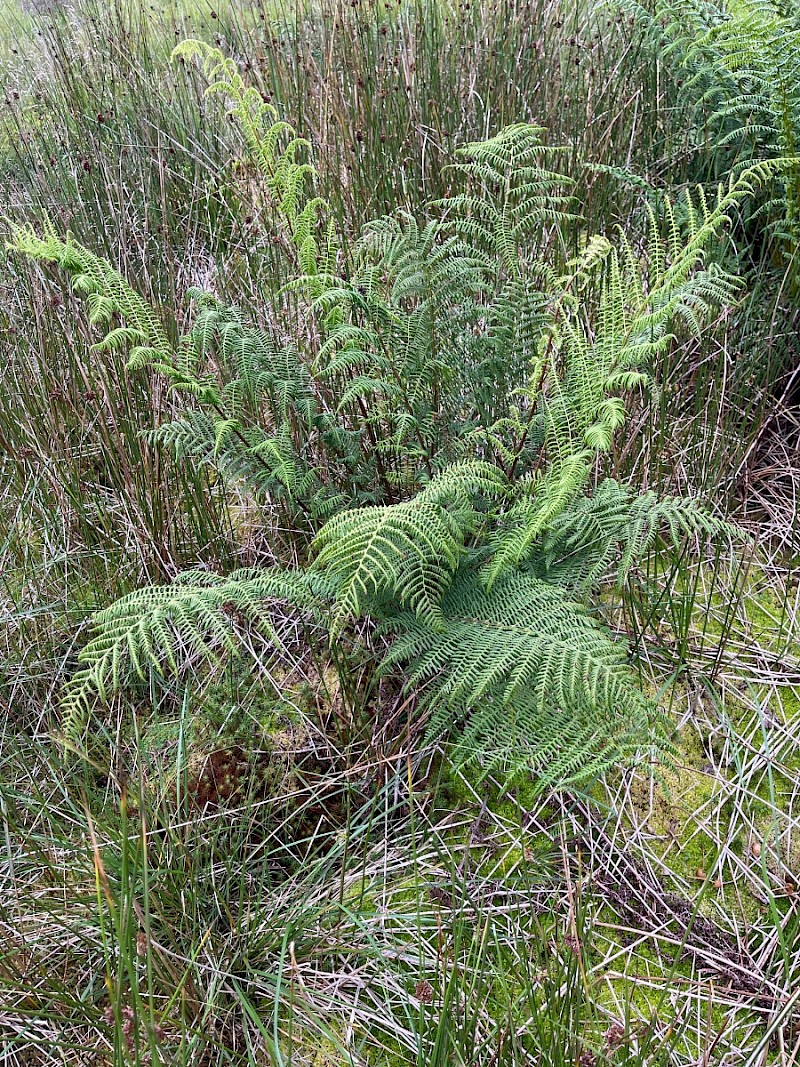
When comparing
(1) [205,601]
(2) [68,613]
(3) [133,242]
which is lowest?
(2) [68,613]

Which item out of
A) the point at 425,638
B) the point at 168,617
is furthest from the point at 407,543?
the point at 168,617

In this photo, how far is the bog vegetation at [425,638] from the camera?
1.35 m

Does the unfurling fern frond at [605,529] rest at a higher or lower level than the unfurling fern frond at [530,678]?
higher

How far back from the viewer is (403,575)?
4.96 feet

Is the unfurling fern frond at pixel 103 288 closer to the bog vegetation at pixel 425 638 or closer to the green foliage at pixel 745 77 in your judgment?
the bog vegetation at pixel 425 638

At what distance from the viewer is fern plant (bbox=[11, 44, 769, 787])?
56.5 inches

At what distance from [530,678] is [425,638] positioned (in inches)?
9.1

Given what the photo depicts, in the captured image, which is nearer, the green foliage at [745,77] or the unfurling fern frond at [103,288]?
the unfurling fern frond at [103,288]

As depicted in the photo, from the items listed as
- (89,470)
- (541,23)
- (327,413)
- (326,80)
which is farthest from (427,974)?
(541,23)

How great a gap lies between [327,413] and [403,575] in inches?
23.6

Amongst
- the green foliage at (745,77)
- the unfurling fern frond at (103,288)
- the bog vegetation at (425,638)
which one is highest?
the green foliage at (745,77)

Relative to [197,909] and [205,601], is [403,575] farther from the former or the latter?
[197,909]

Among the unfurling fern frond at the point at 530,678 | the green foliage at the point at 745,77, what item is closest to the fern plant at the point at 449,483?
the unfurling fern frond at the point at 530,678

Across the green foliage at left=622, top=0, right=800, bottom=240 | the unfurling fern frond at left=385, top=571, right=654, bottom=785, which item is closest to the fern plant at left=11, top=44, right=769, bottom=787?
the unfurling fern frond at left=385, top=571, right=654, bottom=785
